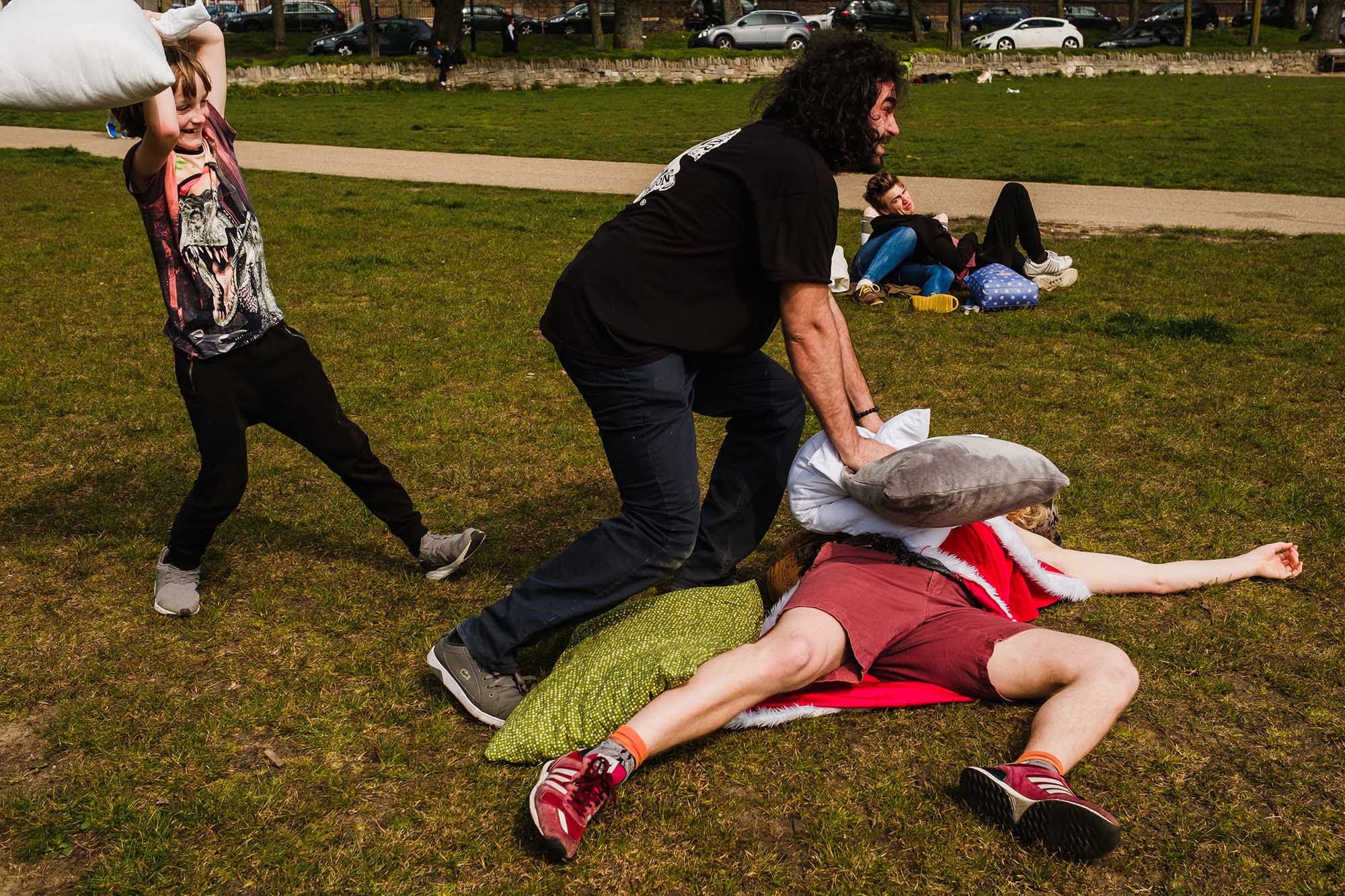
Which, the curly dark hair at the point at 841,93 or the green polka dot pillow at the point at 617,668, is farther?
the green polka dot pillow at the point at 617,668

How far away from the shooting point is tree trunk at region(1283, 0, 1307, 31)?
49438mm

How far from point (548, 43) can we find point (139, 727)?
142 feet

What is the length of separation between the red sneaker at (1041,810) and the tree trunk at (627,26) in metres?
38.5

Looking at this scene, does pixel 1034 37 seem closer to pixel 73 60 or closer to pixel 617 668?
pixel 617 668

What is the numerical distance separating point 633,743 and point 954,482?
43.0 inches

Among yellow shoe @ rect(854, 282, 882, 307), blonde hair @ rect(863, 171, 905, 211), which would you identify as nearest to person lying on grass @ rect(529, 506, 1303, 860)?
yellow shoe @ rect(854, 282, 882, 307)

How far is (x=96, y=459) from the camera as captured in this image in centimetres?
519

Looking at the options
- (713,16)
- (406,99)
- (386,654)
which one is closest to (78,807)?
(386,654)

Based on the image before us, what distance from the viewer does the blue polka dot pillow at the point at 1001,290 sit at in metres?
7.64

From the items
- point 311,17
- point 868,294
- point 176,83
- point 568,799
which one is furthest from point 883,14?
point 568,799

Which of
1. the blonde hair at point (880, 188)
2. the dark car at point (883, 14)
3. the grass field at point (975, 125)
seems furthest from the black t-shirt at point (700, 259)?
the dark car at point (883, 14)

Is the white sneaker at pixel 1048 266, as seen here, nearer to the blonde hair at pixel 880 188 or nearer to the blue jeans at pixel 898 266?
the blue jeans at pixel 898 266

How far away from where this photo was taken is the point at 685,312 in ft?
9.77

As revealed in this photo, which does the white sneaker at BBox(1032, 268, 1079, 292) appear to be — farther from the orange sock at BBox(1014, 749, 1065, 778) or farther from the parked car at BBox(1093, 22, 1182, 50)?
the parked car at BBox(1093, 22, 1182, 50)
